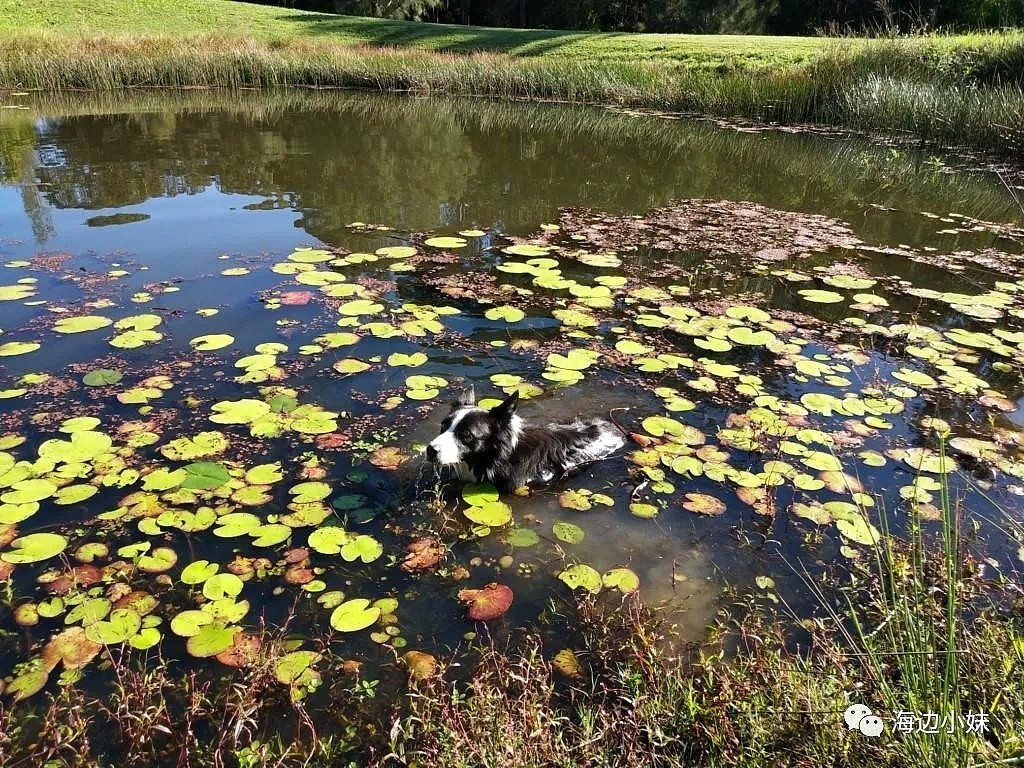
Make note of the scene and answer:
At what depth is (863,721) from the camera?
1702mm

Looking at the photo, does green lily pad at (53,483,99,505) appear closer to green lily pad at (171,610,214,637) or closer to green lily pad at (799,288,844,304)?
green lily pad at (171,610,214,637)

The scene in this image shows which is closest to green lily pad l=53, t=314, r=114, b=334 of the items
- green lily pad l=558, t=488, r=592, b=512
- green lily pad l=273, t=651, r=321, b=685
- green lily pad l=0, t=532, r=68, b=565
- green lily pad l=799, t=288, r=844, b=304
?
green lily pad l=0, t=532, r=68, b=565

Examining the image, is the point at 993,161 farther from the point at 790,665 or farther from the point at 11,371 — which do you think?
the point at 11,371

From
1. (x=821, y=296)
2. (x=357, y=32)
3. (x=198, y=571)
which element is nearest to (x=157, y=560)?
(x=198, y=571)

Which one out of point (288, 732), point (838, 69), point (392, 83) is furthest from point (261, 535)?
point (392, 83)

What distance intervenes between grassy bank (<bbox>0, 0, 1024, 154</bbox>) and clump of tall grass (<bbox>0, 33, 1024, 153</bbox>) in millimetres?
32

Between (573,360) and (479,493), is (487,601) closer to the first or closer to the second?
(479,493)

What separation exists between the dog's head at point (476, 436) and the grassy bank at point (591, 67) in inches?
440

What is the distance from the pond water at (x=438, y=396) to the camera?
2.54 meters

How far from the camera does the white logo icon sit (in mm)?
1680

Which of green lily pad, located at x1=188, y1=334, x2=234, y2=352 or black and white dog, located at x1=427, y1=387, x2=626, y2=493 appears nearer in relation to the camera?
black and white dog, located at x1=427, y1=387, x2=626, y2=493

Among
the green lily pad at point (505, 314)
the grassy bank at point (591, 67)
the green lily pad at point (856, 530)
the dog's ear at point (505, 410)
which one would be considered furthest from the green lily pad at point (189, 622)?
the grassy bank at point (591, 67)

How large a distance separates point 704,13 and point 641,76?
67.9 ft

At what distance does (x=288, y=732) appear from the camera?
202 centimetres
